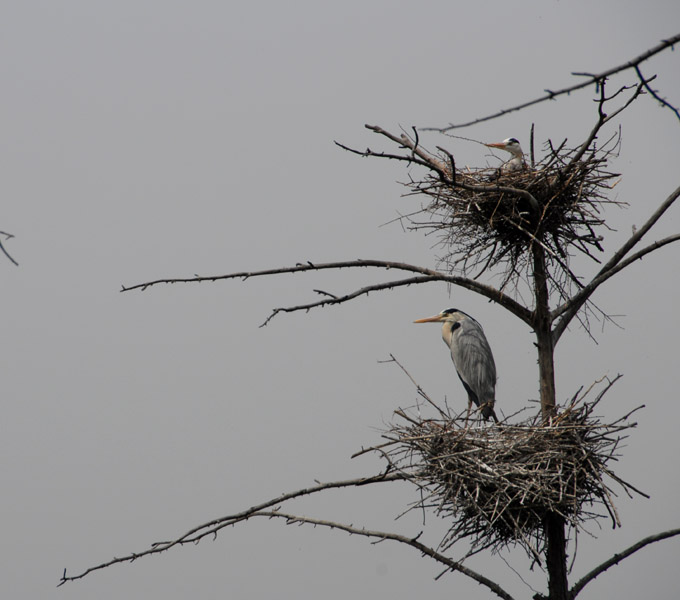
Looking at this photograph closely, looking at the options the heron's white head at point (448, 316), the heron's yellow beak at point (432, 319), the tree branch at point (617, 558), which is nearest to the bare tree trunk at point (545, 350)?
the tree branch at point (617, 558)

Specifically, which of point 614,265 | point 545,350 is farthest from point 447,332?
point 614,265

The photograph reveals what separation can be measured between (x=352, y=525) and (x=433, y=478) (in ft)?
1.55

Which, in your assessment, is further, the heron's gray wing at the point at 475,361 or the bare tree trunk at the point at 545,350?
the heron's gray wing at the point at 475,361

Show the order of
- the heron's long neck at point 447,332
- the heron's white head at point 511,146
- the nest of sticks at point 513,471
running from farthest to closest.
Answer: the heron's long neck at point 447,332, the heron's white head at point 511,146, the nest of sticks at point 513,471

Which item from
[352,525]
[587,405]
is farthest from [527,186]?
[352,525]

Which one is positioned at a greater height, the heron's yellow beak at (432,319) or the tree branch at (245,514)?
the heron's yellow beak at (432,319)

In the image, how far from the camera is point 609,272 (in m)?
4.71

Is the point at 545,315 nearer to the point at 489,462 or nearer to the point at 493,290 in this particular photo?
the point at 493,290

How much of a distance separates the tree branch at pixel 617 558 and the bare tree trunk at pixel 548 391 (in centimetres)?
6

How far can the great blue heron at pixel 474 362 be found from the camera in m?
6.23

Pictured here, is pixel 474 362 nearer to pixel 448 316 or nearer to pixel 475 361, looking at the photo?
pixel 475 361

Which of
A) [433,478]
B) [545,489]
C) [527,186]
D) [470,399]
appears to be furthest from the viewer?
[470,399]

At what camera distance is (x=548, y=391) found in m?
4.77

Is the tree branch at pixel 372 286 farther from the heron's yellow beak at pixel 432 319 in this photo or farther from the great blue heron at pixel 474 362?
the heron's yellow beak at pixel 432 319
